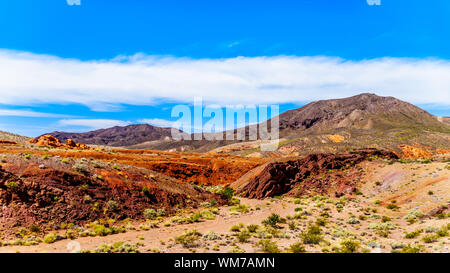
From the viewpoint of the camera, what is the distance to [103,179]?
19.9m

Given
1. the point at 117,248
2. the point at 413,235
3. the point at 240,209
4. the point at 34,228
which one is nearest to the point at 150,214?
the point at 34,228

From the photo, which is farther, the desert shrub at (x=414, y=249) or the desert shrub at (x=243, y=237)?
the desert shrub at (x=243, y=237)

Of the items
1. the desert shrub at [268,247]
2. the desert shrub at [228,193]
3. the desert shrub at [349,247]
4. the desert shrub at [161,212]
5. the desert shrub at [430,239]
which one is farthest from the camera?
the desert shrub at [228,193]

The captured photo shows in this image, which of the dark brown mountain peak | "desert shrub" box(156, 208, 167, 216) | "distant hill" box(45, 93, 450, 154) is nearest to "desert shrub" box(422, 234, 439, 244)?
"desert shrub" box(156, 208, 167, 216)

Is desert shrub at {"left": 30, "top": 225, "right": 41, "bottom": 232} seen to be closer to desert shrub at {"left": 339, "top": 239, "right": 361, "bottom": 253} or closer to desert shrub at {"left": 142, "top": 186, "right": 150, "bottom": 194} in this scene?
desert shrub at {"left": 142, "top": 186, "right": 150, "bottom": 194}

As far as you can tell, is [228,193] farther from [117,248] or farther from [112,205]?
[117,248]

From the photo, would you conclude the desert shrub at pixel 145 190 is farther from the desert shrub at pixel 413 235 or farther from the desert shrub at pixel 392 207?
the desert shrub at pixel 392 207

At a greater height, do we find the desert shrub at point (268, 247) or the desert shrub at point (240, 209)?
the desert shrub at point (268, 247)

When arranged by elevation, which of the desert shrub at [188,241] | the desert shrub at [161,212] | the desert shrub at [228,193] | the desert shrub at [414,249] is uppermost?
the desert shrub at [414,249]

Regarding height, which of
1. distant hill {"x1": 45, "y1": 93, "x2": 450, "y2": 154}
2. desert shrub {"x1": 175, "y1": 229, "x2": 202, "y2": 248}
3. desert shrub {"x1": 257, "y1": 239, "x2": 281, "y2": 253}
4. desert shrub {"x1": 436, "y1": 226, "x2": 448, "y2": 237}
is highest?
distant hill {"x1": 45, "y1": 93, "x2": 450, "y2": 154}

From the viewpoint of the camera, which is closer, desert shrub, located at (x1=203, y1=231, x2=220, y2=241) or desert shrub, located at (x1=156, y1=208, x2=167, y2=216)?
desert shrub, located at (x1=203, y1=231, x2=220, y2=241)


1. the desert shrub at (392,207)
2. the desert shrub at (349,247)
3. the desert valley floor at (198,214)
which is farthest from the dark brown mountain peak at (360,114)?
the desert shrub at (349,247)

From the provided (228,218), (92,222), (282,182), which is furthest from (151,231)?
(282,182)

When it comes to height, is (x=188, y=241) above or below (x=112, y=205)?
below
